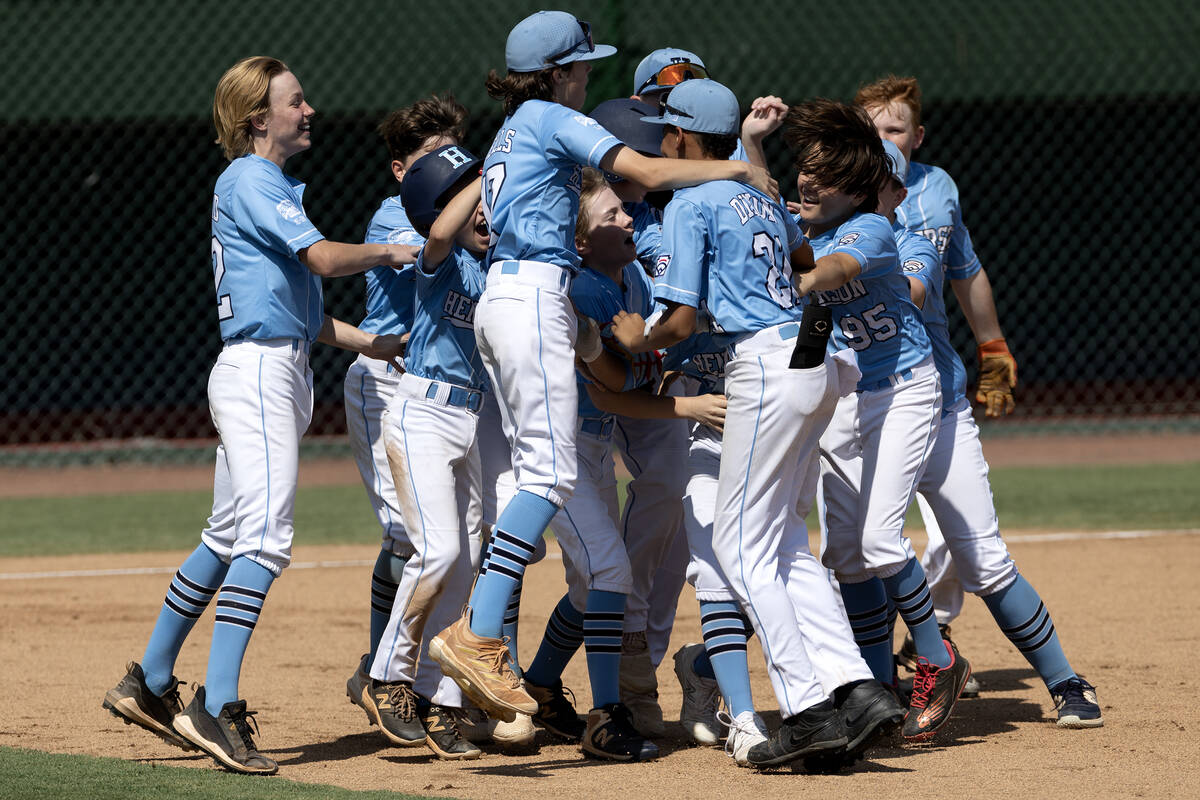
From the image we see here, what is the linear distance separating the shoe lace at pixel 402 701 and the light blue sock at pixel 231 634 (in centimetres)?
41

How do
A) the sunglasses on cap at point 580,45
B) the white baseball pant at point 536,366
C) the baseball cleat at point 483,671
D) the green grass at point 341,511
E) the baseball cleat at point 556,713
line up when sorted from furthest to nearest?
the green grass at point 341,511 → the baseball cleat at point 556,713 → the sunglasses on cap at point 580,45 → the white baseball pant at point 536,366 → the baseball cleat at point 483,671

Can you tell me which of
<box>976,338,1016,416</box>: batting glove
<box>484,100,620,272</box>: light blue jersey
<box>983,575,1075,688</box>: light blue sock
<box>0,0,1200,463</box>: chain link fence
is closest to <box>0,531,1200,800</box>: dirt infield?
<box>983,575,1075,688</box>: light blue sock

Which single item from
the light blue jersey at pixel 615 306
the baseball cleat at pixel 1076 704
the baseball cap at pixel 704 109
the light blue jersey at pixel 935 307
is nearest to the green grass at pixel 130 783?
the light blue jersey at pixel 615 306

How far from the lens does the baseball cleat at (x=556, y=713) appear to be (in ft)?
13.1

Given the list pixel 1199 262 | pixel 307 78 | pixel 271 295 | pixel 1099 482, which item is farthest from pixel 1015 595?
pixel 1199 262

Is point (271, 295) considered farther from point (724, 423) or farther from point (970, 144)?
point (970, 144)

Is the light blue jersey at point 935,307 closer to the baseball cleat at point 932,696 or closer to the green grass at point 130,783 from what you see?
the baseball cleat at point 932,696

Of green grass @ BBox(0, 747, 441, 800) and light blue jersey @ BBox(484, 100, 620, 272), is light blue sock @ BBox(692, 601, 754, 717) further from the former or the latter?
light blue jersey @ BBox(484, 100, 620, 272)

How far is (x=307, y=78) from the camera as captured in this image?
1084 cm

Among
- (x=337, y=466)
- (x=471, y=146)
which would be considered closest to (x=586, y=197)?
(x=337, y=466)

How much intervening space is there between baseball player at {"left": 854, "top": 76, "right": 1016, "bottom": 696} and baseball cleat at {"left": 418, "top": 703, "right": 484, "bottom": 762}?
5.39 feet

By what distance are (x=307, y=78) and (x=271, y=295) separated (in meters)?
7.60

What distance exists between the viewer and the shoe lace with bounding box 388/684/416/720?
3740 mm

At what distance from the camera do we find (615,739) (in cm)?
366
